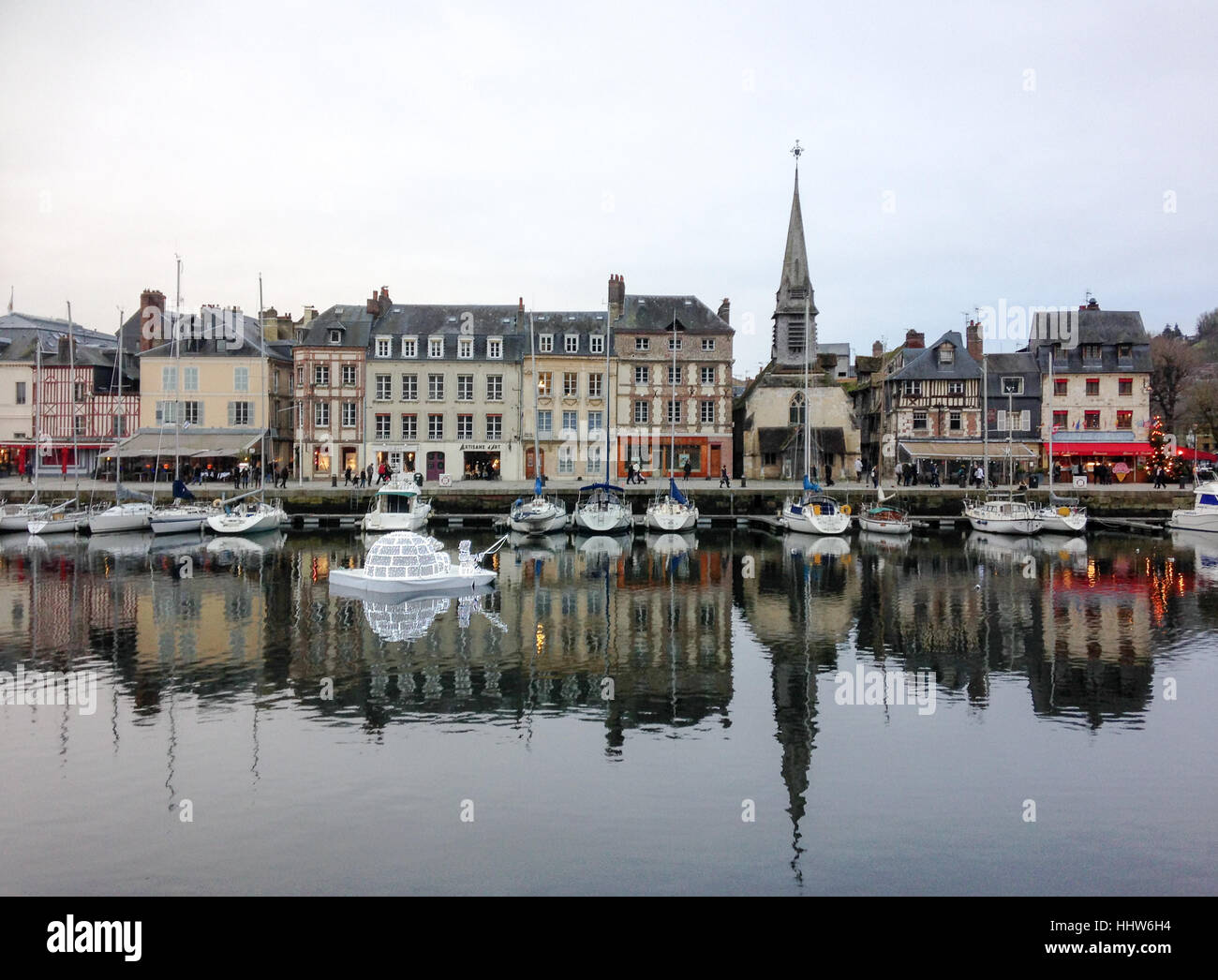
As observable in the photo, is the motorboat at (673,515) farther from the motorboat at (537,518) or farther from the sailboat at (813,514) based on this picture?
the sailboat at (813,514)

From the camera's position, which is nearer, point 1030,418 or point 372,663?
point 372,663

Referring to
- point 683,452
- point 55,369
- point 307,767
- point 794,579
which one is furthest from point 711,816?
point 55,369

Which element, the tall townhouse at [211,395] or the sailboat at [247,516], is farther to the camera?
the tall townhouse at [211,395]

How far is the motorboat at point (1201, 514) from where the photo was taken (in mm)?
47594

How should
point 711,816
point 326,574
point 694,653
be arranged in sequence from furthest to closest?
point 326,574 → point 694,653 → point 711,816

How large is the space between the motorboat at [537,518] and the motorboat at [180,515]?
14442 millimetres

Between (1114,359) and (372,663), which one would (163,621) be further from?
(1114,359)

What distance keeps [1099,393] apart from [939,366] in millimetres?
10002

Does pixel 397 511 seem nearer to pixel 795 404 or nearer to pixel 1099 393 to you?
pixel 795 404

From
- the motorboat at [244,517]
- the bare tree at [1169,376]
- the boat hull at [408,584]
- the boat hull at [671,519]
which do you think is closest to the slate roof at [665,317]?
the boat hull at [671,519]

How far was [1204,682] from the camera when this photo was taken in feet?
61.6

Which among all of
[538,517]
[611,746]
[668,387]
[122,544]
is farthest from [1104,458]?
[611,746]

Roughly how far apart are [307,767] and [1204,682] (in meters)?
16.0
